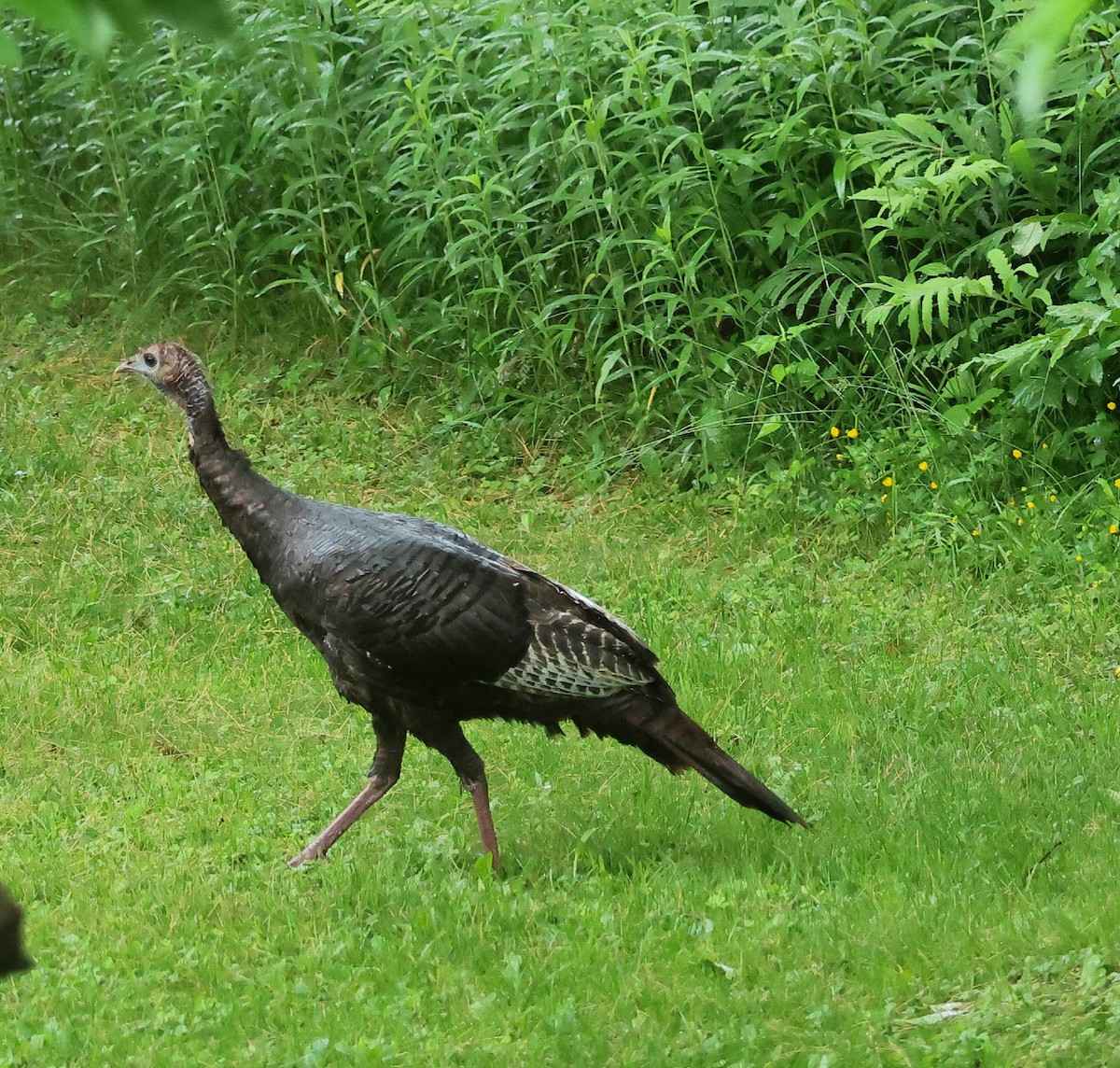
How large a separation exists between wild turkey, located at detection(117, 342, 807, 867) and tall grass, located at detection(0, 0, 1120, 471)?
10.0ft

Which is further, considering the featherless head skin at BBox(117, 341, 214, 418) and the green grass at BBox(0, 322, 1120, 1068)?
the featherless head skin at BBox(117, 341, 214, 418)

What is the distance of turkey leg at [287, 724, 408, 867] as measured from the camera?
5055 millimetres

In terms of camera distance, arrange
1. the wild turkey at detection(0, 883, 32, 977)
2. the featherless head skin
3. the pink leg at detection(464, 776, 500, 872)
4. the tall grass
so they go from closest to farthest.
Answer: the wild turkey at detection(0, 883, 32, 977)
the pink leg at detection(464, 776, 500, 872)
the featherless head skin
the tall grass

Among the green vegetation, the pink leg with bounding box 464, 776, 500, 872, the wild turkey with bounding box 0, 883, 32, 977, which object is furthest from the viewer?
the pink leg with bounding box 464, 776, 500, 872

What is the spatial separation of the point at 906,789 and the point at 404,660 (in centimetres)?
175

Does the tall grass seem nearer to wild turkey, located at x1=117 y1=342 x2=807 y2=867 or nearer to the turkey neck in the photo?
wild turkey, located at x1=117 y1=342 x2=807 y2=867

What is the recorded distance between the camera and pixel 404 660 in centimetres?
478

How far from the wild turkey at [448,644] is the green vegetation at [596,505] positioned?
0.32m

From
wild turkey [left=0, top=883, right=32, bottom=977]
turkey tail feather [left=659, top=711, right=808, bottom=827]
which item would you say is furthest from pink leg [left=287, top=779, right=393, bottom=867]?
wild turkey [left=0, top=883, right=32, bottom=977]

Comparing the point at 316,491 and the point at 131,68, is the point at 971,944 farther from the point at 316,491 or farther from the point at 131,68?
the point at 131,68

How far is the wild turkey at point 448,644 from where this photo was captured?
15.7ft

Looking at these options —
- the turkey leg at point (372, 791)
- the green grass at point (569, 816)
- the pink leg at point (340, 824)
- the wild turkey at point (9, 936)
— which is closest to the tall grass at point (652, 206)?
the green grass at point (569, 816)

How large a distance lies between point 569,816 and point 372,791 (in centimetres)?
70

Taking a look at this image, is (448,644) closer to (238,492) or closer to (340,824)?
(340,824)
